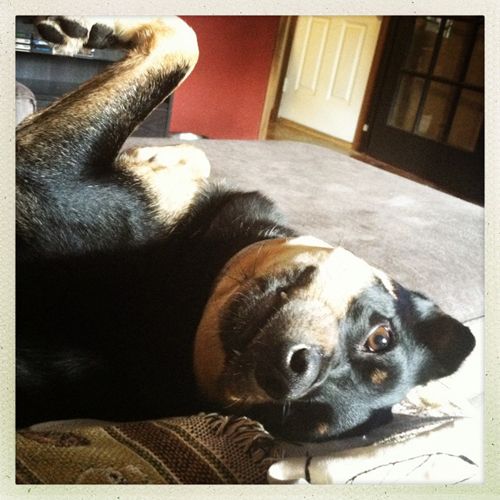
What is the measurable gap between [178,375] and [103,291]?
0.63 feet

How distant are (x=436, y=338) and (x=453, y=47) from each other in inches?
24.4

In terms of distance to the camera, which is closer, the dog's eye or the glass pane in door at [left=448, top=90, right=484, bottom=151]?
the dog's eye

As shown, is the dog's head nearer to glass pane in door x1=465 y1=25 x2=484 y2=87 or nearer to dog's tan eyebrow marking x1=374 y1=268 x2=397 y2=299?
dog's tan eyebrow marking x1=374 y1=268 x2=397 y2=299

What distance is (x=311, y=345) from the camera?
2.93 feet

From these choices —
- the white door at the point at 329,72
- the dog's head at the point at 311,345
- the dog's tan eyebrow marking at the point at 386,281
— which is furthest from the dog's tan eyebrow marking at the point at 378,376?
the white door at the point at 329,72

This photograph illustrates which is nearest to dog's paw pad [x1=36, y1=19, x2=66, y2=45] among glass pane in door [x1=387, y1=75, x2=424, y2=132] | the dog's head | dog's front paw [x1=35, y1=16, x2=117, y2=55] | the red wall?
dog's front paw [x1=35, y1=16, x2=117, y2=55]

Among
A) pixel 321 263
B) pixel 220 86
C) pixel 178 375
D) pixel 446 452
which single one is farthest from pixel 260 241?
pixel 446 452

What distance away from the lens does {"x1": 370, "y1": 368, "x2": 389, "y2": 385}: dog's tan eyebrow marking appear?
90 cm

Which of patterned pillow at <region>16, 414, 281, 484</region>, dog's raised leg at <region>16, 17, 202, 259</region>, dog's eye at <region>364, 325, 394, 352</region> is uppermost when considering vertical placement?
dog's raised leg at <region>16, 17, 202, 259</region>

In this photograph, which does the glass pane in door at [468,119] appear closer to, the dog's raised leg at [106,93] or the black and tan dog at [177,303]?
the black and tan dog at [177,303]

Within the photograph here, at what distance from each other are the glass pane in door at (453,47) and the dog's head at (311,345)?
520 millimetres

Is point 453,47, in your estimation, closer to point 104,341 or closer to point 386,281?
point 386,281

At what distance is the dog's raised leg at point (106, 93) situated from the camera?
997mm

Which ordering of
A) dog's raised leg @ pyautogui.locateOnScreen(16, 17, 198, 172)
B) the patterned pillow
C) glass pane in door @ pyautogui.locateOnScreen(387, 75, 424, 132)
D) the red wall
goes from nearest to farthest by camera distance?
the patterned pillow < dog's raised leg @ pyautogui.locateOnScreen(16, 17, 198, 172) < the red wall < glass pane in door @ pyautogui.locateOnScreen(387, 75, 424, 132)
